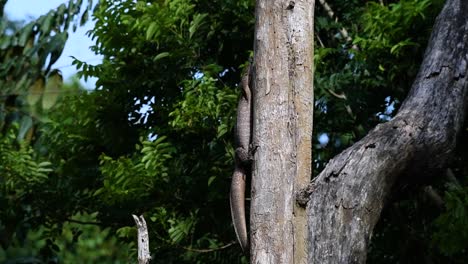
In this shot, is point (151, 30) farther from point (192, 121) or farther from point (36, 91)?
point (36, 91)

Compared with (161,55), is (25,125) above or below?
below

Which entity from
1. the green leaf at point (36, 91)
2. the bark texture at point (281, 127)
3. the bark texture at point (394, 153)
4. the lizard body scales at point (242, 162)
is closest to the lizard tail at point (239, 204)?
the lizard body scales at point (242, 162)

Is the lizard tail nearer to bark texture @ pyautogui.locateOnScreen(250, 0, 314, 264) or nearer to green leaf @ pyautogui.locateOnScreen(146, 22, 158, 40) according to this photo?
bark texture @ pyautogui.locateOnScreen(250, 0, 314, 264)

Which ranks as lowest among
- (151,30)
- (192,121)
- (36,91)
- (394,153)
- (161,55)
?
(36,91)

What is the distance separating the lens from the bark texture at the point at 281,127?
406cm

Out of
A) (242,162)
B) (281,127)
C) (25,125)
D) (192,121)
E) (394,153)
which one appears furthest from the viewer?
(192,121)

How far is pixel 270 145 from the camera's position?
414cm

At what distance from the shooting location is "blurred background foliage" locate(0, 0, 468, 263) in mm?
7387

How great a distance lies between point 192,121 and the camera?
24.1 ft

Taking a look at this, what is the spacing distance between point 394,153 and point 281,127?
1777 millimetres

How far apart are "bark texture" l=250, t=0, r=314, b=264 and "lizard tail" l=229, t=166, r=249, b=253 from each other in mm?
226

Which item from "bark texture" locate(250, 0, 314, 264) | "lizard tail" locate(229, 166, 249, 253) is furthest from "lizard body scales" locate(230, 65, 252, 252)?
"bark texture" locate(250, 0, 314, 264)

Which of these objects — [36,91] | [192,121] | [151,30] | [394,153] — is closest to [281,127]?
[36,91]

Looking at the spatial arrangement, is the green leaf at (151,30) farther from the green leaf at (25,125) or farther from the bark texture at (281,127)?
the green leaf at (25,125)
